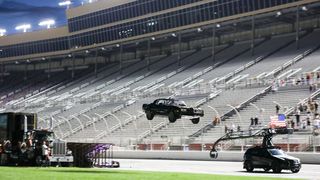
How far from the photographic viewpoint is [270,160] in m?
32.9

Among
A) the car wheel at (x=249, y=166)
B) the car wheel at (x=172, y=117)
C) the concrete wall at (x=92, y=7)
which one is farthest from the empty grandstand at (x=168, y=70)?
the car wheel at (x=172, y=117)

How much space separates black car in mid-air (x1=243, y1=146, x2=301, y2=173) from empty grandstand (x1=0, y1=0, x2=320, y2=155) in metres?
9.40

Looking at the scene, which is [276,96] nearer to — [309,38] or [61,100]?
[309,38]

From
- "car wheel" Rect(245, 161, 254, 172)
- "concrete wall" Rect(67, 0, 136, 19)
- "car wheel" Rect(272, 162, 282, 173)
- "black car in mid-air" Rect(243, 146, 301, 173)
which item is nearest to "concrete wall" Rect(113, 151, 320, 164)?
Answer: "black car in mid-air" Rect(243, 146, 301, 173)

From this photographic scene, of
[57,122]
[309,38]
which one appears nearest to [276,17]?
[309,38]

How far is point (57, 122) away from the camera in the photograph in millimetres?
71188

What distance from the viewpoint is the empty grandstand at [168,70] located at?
Answer: 181 ft

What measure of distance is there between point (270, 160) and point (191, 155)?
56.5 ft

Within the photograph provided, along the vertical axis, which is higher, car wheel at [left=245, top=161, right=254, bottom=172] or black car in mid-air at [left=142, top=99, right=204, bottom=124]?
black car in mid-air at [left=142, top=99, right=204, bottom=124]

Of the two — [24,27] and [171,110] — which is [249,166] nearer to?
[171,110]

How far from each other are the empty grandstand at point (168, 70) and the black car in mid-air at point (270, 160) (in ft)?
30.8

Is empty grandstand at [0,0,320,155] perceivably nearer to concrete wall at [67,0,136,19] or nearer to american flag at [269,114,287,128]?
concrete wall at [67,0,136,19]

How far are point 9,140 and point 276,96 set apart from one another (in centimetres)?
2756

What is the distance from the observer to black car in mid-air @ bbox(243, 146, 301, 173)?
105 ft
